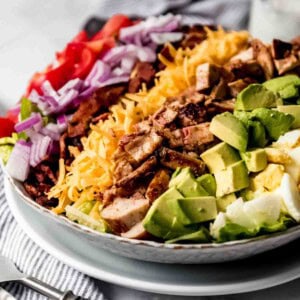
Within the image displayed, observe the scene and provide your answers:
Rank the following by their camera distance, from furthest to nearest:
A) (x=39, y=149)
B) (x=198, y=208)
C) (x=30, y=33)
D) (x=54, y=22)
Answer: (x=54, y=22) → (x=30, y=33) → (x=39, y=149) → (x=198, y=208)

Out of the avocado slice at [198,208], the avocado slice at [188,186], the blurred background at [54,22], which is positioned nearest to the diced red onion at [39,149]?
the avocado slice at [188,186]

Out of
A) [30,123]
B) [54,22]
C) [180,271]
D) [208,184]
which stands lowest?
[180,271]

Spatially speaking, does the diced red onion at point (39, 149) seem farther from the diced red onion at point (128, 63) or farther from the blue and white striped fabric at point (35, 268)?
the diced red onion at point (128, 63)

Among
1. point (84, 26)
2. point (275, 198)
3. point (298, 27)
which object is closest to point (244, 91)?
point (275, 198)

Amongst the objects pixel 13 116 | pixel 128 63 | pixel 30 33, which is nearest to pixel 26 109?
pixel 13 116

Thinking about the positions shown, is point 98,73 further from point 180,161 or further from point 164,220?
point 164,220

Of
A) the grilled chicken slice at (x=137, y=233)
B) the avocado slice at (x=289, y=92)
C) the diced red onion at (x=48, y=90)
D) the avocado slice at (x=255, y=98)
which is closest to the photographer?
the grilled chicken slice at (x=137, y=233)

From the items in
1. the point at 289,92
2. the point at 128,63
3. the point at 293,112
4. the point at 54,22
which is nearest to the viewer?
the point at 293,112

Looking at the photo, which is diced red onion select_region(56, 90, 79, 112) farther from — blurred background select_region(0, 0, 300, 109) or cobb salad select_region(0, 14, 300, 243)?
blurred background select_region(0, 0, 300, 109)
